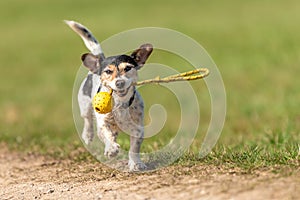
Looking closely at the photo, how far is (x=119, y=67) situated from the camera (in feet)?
22.2

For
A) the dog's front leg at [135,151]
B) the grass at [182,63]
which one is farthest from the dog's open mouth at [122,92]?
the grass at [182,63]

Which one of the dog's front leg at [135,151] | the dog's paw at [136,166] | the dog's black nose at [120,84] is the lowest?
the dog's paw at [136,166]

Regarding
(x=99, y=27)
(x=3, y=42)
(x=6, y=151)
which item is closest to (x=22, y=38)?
(x=3, y=42)

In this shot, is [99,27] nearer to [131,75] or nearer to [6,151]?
[6,151]

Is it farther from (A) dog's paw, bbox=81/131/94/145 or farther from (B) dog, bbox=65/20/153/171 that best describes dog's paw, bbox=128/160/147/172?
(A) dog's paw, bbox=81/131/94/145

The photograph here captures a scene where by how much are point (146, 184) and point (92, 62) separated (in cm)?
160

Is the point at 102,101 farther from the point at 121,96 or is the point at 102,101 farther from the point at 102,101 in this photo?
the point at 121,96

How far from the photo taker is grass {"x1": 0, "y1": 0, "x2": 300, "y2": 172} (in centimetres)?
1002

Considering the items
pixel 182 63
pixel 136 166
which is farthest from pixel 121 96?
pixel 182 63

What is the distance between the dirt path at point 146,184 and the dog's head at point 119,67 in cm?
94

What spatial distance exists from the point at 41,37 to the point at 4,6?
39.4 ft

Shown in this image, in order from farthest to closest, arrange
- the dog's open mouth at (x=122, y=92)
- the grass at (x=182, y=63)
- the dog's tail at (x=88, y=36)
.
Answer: the grass at (x=182, y=63), the dog's tail at (x=88, y=36), the dog's open mouth at (x=122, y=92)

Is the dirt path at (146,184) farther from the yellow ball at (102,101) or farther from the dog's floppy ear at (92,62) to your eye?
the dog's floppy ear at (92,62)

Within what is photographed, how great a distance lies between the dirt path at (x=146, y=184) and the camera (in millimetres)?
5512
